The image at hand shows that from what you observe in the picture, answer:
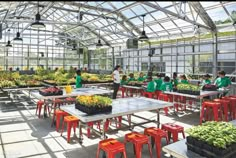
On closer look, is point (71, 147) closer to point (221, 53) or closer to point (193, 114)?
point (193, 114)

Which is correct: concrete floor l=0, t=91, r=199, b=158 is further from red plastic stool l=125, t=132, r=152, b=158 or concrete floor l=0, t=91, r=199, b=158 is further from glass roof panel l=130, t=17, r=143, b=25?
glass roof panel l=130, t=17, r=143, b=25

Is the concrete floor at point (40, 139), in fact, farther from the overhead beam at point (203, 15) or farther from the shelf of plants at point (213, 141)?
the overhead beam at point (203, 15)

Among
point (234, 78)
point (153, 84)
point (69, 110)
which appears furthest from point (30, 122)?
point (234, 78)

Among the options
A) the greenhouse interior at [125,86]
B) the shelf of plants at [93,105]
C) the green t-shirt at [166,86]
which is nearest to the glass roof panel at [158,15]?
the greenhouse interior at [125,86]

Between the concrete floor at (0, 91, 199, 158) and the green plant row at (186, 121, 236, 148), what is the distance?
69.2 inches

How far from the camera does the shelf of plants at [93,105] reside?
3.26 meters

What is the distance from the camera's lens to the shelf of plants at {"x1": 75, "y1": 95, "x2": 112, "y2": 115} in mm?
3258

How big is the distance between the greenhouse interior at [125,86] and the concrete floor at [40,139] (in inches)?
0.9

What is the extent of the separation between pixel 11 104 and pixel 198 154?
27.4ft

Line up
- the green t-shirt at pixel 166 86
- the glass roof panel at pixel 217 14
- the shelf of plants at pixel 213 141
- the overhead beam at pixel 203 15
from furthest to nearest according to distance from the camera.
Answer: the overhead beam at pixel 203 15, the glass roof panel at pixel 217 14, the green t-shirt at pixel 166 86, the shelf of plants at pixel 213 141

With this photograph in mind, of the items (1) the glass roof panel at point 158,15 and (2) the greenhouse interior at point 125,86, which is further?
(1) the glass roof panel at point 158,15

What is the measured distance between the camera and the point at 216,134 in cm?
204

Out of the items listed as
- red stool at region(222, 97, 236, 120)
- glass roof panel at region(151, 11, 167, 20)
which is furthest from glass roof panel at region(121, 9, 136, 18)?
red stool at region(222, 97, 236, 120)

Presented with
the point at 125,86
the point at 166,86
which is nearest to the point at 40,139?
the point at 166,86
